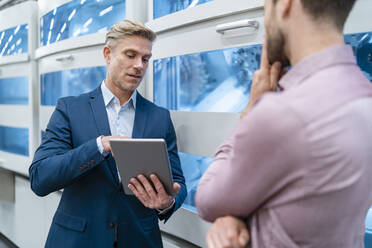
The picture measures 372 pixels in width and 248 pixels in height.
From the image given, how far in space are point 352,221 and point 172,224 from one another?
119 centimetres

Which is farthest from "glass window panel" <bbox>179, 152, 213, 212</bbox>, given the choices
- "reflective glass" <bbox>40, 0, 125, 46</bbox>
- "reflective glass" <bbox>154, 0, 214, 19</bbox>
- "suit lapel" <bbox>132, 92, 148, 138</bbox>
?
"reflective glass" <bbox>40, 0, 125, 46</bbox>

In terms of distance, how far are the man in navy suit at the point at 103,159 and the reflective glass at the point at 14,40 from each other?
1.62m

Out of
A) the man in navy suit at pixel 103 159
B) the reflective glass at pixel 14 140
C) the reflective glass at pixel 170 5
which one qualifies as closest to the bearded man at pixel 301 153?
the man in navy suit at pixel 103 159

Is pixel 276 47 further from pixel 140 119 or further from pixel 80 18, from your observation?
pixel 80 18

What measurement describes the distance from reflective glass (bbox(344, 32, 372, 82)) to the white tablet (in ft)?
2.19

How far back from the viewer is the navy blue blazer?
1.32 meters

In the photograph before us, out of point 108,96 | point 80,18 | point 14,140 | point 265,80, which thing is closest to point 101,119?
point 108,96

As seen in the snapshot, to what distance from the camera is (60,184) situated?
4.15 feet

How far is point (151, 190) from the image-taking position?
113 centimetres

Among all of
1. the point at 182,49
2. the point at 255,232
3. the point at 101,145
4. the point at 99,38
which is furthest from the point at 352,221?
the point at 99,38

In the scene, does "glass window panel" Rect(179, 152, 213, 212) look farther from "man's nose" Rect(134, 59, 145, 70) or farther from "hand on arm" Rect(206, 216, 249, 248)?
"hand on arm" Rect(206, 216, 249, 248)

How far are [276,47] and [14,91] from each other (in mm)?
2728

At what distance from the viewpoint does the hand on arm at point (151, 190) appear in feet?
3.65

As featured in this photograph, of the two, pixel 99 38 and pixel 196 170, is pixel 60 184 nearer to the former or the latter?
pixel 196 170
